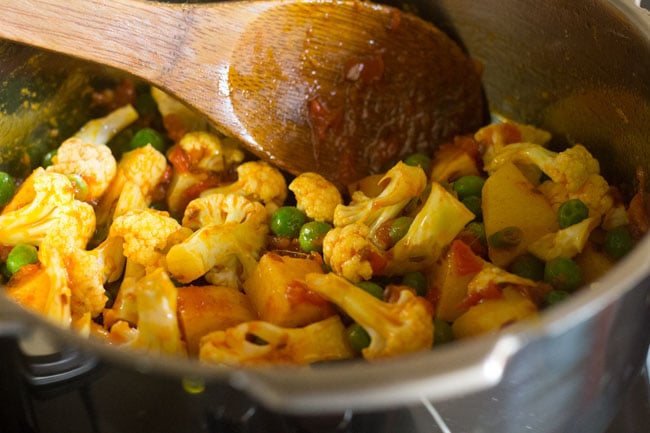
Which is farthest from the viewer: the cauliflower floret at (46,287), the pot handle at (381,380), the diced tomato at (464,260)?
the diced tomato at (464,260)

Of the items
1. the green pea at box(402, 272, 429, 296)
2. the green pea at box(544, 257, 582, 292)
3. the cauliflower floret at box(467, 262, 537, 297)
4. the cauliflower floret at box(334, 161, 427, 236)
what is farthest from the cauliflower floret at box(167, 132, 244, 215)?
the green pea at box(544, 257, 582, 292)

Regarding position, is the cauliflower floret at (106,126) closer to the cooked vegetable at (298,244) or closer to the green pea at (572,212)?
the cooked vegetable at (298,244)

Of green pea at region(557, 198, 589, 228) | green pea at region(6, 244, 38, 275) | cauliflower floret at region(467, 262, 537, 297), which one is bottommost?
green pea at region(6, 244, 38, 275)

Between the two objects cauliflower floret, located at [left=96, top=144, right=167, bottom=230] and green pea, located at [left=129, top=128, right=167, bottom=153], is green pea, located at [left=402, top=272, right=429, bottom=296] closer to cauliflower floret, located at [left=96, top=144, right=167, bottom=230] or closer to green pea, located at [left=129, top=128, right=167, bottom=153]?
cauliflower floret, located at [left=96, top=144, right=167, bottom=230]

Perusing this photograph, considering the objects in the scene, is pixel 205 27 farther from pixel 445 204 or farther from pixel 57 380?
pixel 57 380

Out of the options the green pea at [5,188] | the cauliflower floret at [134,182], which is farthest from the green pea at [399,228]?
the green pea at [5,188]

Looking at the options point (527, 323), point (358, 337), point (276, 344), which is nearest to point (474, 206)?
point (358, 337)
